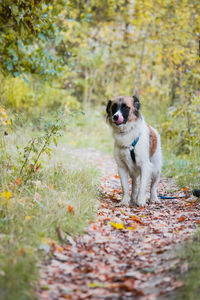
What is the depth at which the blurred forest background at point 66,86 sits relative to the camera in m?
3.61

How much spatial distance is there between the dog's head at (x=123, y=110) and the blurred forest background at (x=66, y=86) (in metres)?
0.62

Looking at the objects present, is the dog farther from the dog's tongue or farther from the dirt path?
the dirt path

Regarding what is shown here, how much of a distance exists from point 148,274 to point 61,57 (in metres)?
4.20

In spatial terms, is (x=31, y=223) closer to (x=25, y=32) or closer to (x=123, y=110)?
(x=123, y=110)

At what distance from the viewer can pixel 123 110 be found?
4.85 meters

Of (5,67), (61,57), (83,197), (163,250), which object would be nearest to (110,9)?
(61,57)

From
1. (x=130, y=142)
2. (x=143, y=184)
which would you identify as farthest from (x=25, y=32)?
(x=143, y=184)

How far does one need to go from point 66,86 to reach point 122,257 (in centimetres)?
1329

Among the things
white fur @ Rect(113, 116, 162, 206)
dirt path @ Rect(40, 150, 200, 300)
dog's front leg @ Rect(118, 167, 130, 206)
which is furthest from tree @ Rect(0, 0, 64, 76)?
→ dirt path @ Rect(40, 150, 200, 300)

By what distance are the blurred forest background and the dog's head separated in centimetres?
62

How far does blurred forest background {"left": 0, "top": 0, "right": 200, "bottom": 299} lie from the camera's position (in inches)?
142

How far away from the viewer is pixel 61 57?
18.6 feet

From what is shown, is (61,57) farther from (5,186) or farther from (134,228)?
(134,228)

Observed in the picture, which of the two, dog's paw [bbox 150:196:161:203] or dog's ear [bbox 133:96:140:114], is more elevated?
dog's ear [bbox 133:96:140:114]
